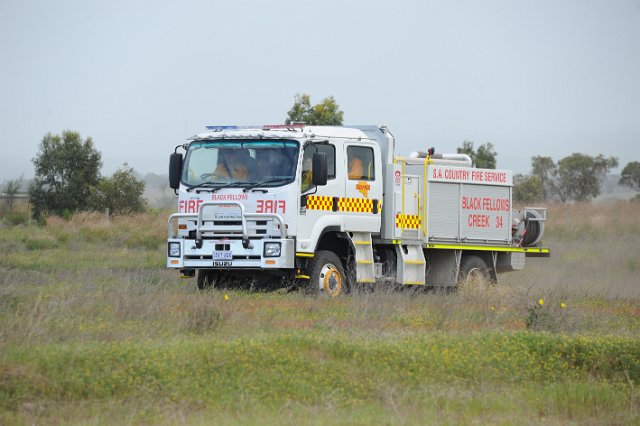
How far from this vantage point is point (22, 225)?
41438 millimetres

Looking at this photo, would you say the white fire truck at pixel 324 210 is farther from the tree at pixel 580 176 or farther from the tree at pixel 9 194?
the tree at pixel 580 176

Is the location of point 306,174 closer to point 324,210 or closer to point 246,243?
point 324,210

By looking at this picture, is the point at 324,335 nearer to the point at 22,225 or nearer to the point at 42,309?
the point at 42,309

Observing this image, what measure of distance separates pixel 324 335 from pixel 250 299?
4.61 m

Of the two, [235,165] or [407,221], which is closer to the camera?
[235,165]

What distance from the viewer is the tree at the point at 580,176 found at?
67762 mm

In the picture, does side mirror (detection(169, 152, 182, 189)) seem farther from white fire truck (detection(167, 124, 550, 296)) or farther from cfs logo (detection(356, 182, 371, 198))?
cfs logo (detection(356, 182, 371, 198))

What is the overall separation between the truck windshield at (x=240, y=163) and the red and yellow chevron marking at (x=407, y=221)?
10.6ft

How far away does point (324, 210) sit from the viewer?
1877 centimetres

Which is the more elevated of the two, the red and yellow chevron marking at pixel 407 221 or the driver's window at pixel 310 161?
the driver's window at pixel 310 161

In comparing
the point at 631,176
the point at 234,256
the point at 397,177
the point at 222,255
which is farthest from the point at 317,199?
the point at 631,176

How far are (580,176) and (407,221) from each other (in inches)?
1958

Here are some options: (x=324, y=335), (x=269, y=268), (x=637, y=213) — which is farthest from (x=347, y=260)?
(x=637, y=213)

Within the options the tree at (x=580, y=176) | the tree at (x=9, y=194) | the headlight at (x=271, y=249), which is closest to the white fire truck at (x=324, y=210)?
the headlight at (x=271, y=249)
